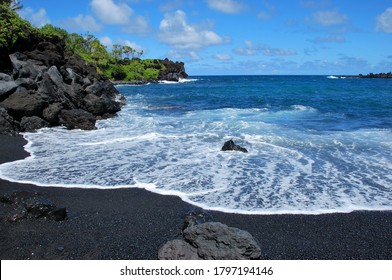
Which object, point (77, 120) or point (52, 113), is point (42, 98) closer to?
point (52, 113)

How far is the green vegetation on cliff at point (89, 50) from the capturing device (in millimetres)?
24250

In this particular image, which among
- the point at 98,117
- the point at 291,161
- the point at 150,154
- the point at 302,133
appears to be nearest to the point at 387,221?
the point at 291,161

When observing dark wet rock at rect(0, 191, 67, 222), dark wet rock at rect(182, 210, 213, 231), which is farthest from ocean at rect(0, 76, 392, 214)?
dark wet rock at rect(0, 191, 67, 222)

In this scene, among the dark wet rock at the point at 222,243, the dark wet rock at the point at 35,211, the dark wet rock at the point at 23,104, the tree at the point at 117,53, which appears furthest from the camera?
the tree at the point at 117,53

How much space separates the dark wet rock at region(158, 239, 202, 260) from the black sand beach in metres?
0.32

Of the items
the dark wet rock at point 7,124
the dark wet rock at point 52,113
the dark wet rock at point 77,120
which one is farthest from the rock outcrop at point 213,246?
the dark wet rock at point 52,113

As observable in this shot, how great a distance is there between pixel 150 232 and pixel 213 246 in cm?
173

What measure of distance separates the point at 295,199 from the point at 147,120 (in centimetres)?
1671

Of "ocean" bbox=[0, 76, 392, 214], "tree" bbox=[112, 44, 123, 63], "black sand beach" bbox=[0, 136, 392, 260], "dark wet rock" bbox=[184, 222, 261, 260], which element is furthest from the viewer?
"tree" bbox=[112, 44, 123, 63]

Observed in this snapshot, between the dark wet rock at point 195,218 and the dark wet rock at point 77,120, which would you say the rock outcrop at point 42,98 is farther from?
the dark wet rock at point 195,218

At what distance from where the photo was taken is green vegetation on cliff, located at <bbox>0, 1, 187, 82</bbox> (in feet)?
79.6

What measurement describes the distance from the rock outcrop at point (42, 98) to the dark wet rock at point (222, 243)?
548 inches

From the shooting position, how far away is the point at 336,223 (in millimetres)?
7148

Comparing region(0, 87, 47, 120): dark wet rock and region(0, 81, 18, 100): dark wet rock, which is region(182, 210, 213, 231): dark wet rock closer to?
region(0, 87, 47, 120): dark wet rock
